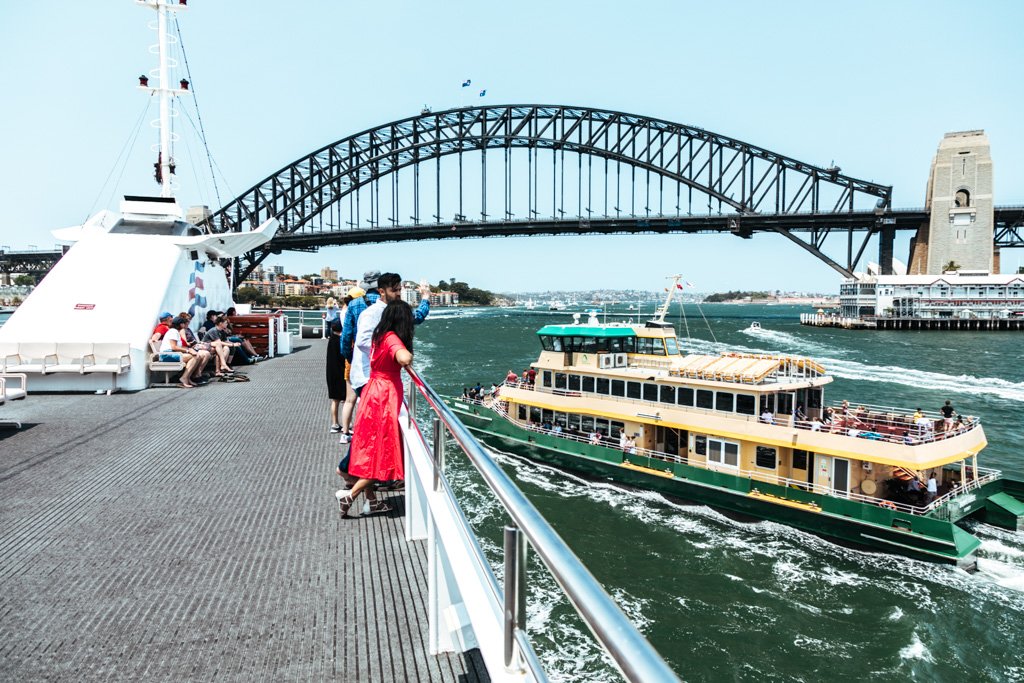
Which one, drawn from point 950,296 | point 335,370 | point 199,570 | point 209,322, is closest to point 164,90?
point 209,322

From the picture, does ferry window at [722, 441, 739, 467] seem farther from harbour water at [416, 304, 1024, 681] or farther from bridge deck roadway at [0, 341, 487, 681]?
bridge deck roadway at [0, 341, 487, 681]

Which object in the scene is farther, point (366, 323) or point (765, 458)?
point (765, 458)

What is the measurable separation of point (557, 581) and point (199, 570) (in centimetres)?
322

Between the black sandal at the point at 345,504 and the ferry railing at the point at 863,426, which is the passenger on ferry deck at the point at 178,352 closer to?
the black sandal at the point at 345,504

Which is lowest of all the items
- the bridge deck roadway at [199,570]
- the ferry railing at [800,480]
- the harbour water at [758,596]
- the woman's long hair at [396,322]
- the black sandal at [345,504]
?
the harbour water at [758,596]

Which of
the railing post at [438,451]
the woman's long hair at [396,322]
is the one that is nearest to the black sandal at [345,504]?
the woman's long hair at [396,322]

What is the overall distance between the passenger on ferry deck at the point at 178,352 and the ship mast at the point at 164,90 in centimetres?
485

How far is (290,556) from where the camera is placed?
393cm

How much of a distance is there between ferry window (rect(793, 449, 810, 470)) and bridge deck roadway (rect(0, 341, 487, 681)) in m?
10.8

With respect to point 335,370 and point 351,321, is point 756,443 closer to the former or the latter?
point 335,370

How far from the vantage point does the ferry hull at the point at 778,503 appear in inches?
467

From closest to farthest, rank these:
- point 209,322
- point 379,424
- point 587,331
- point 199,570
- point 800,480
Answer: point 199,570 → point 379,424 → point 209,322 → point 800,480 → point 587,331

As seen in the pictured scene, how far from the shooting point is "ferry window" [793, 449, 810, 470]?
13906 mm

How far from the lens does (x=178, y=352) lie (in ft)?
35.8
